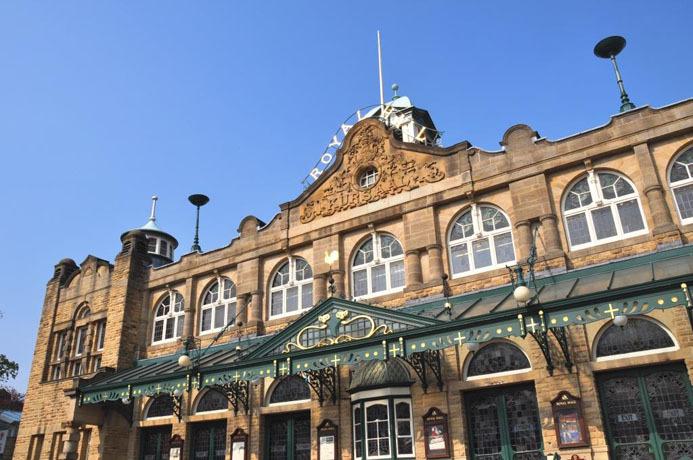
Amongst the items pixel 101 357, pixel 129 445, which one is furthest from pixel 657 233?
pixel 101 357

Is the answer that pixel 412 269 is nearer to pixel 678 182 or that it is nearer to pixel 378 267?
pixel 378 267

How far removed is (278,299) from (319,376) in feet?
15.0

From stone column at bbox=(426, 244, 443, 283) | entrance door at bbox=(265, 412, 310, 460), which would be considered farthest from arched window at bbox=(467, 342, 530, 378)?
entrance door at bbox=(265, 412, 310, 460)

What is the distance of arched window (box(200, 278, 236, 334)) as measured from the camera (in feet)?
71.1

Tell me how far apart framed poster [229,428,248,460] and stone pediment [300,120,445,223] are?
7376 millimetres

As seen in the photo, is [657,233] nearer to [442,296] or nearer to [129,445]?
[442,296]

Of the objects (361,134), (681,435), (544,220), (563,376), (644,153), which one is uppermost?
(361,134)

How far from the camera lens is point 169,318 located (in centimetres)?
2334

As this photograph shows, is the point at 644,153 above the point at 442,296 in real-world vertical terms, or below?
above

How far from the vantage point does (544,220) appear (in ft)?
53.5

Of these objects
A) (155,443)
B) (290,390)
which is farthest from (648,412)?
(155,443)

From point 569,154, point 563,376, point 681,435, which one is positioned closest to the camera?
point 681,435

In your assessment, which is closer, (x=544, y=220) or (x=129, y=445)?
(x=544, y=220)

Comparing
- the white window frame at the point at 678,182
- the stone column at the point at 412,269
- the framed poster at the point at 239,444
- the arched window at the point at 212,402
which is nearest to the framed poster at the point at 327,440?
the framed poster at the point at 239,444
